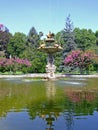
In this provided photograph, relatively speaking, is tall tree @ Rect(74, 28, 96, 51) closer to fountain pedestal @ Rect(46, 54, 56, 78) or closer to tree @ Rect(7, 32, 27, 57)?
tree @ Rect(7, 32, 27, 57)

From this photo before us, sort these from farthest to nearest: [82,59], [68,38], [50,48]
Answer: [68,38] → [82,59] → [50,48]

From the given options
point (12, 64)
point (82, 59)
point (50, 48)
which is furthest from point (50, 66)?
point (12, 64)

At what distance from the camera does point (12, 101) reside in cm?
1586

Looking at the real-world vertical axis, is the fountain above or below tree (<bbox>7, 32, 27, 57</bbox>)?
below

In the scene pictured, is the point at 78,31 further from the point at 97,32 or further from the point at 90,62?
the point at 90,62

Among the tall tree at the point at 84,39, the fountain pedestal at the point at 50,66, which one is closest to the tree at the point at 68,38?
the tall tree at the point at 84,39

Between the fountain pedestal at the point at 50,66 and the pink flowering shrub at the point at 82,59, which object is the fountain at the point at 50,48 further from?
the pink flowering shrub at the point at 82,59

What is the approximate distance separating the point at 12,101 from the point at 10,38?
69.2 metres

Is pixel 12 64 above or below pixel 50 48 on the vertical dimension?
below

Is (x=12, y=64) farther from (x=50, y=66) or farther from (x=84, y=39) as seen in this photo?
(x=84, y=39)

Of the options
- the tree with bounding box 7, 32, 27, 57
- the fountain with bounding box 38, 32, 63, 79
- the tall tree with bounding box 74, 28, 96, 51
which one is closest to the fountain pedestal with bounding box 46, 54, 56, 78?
the fountain with bounding box 38, 32, 63, 79

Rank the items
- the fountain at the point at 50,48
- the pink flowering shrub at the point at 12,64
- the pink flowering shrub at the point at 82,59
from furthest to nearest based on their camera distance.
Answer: the pink flowering shrub at the point at 12,64, the pink flowering shrub at the point at 82,59, the fountain at the point at 50,48

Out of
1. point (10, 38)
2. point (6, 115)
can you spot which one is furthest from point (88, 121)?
point (10, 38)

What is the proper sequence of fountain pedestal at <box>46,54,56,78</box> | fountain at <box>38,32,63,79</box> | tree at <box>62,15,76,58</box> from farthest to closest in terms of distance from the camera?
tree at <box>62,15,76,58</box>
fountain pedestal at <box>46,54,56,78</box>
fountain at <box>38,32,63,79</box>
